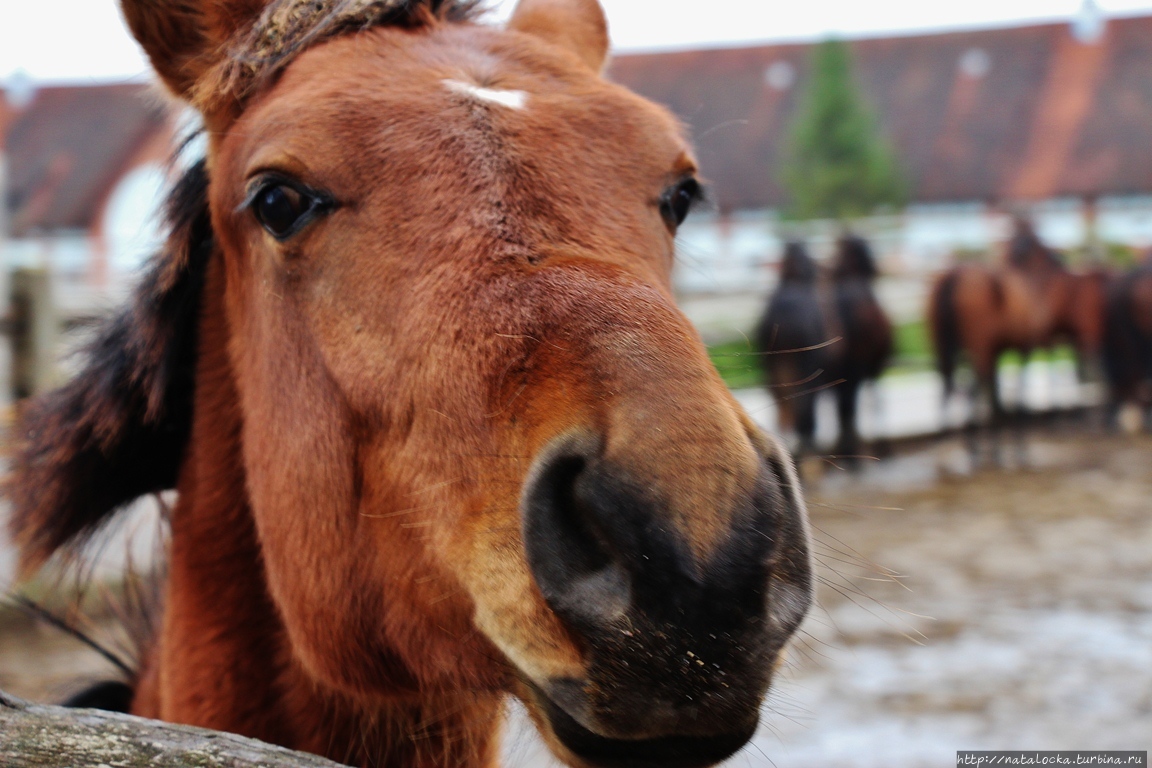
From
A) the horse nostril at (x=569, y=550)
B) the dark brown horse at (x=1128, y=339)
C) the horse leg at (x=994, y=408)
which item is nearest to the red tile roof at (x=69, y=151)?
the horse leg at (x=994, y=408)

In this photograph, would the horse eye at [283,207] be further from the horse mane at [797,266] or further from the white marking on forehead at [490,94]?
the horse mane at [797,266]

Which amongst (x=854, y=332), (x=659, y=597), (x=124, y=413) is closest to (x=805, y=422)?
(x=854, y=332)

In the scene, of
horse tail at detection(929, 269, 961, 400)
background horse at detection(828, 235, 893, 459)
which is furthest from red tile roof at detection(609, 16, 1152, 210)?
background horse at detection(828, 235, 893, 459)

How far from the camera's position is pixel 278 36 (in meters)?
2.02

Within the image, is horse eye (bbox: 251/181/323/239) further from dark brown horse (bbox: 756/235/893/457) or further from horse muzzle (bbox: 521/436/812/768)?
dark brown horse (bbox: 756/235/893/457)

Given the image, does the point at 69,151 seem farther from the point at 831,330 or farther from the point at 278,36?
the point at 278,36

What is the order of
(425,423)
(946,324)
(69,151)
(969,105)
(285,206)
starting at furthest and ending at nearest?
(969,105) → (69,151) → (946,324) → (285,206) → (425,423)

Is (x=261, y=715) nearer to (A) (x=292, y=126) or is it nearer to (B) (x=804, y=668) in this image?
(A) (x=292, y=126)

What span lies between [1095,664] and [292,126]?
219 inches

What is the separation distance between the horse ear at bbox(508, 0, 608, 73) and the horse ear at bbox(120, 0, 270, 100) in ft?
2.26

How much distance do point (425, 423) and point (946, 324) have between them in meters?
12.8

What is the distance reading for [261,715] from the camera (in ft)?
6.64

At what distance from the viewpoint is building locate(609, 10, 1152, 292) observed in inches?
1293

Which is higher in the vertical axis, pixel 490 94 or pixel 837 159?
pixel 490 94
